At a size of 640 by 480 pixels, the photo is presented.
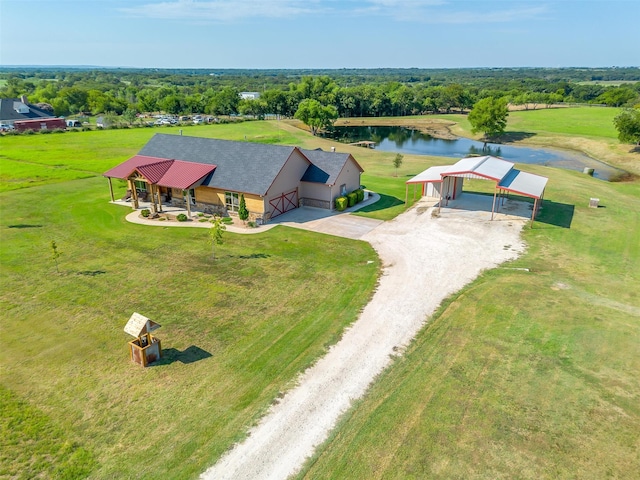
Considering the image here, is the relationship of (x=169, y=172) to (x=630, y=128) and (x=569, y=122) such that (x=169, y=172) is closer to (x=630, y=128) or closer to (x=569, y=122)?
(x=630, y=128)

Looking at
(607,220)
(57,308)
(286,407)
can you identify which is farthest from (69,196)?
(607,220)

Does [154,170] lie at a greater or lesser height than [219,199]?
greater

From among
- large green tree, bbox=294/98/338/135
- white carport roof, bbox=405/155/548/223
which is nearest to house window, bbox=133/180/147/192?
white carport roof, bbox=405/155/548/223

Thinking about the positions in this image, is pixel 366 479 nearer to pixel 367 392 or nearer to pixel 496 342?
pixel 367 392

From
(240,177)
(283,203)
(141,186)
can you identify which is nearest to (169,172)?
(141,186)

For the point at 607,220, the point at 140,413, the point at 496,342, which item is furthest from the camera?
the point at 607,220

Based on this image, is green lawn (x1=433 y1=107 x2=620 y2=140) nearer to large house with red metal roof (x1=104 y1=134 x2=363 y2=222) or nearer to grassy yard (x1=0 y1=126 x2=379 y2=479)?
large house with red metal roof (x1=104 y1=134 x2=363 y2=222)

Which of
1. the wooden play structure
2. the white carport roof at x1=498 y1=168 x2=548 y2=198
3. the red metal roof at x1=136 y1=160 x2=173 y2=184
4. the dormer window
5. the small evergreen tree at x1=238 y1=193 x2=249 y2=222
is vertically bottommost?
the wooden play structure
